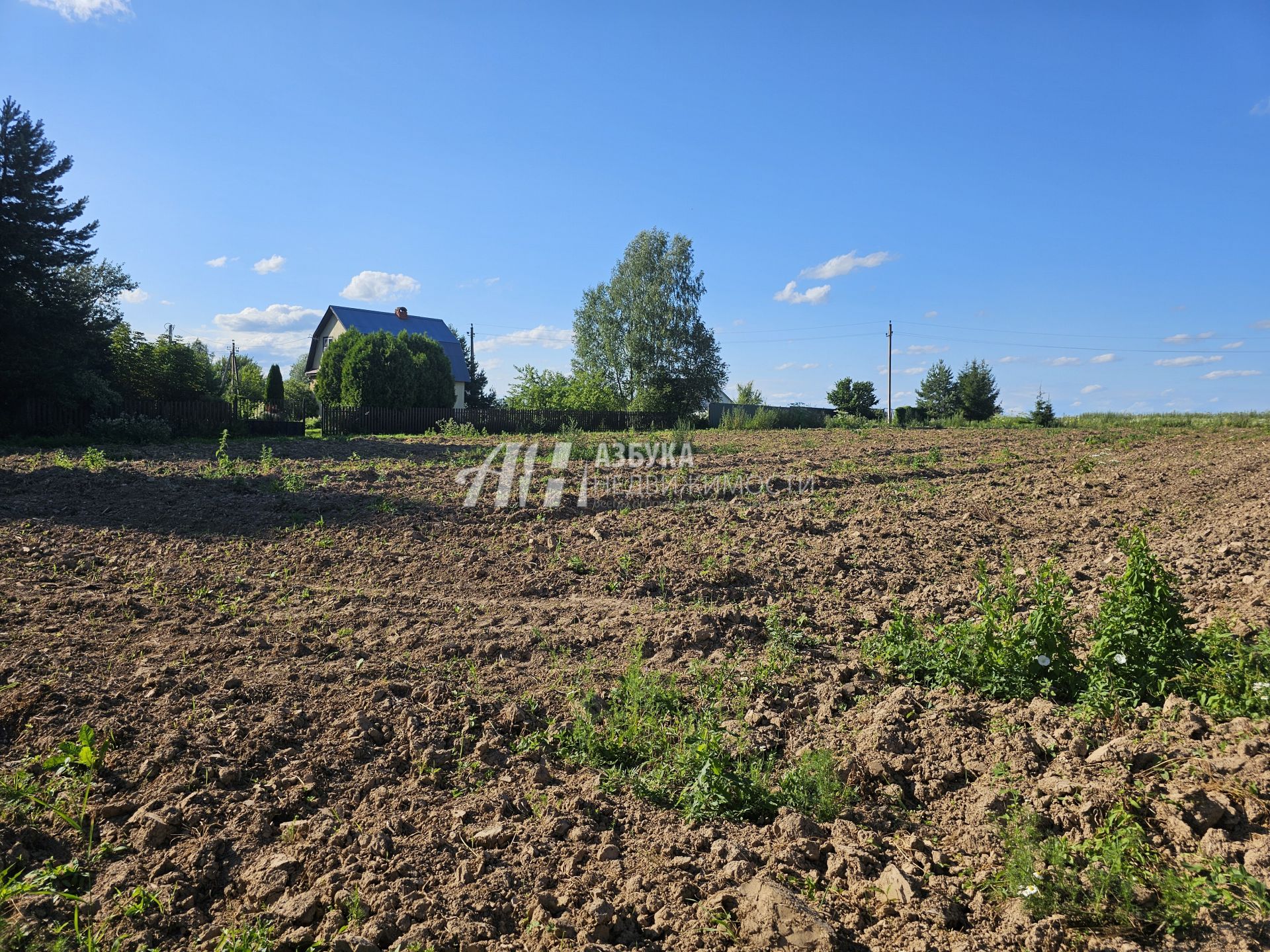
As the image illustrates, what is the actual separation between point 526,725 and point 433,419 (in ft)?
71.9

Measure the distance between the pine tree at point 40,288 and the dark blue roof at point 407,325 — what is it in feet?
55.6

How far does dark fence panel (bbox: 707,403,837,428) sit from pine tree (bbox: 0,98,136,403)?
19054 mm

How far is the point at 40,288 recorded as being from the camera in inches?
674

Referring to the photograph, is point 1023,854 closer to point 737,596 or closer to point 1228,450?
point 737,596

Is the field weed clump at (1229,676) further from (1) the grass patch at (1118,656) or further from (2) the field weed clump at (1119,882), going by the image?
(2) the field weed clump at (1119,882)

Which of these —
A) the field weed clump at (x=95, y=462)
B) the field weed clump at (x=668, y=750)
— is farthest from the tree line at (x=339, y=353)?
the field weed clump at (x=668, y=750)

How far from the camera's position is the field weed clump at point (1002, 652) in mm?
3510

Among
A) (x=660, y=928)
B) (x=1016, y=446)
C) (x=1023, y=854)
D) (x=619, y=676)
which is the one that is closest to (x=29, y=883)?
(x=660, y=928)

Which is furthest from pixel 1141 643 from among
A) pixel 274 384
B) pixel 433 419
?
pixel 274 384

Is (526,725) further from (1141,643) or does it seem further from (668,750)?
(1141,643)

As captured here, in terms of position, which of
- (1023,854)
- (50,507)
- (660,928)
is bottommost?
(660,928)

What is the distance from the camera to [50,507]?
7.96 meters

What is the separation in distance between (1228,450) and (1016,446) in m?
3.40

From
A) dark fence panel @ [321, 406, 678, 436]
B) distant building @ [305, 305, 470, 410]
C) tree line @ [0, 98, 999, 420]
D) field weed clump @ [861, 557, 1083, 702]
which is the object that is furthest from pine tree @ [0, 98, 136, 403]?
field weed clump @ [861, 557, 1083, 702]
